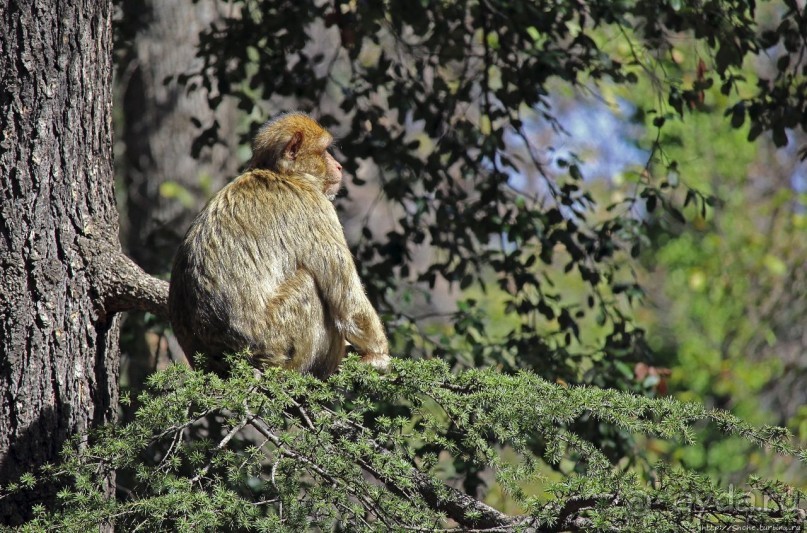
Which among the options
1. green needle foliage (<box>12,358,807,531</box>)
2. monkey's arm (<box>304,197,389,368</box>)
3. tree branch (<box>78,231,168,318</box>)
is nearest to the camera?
green needle foliage (<box>12,358,807,531</box>)

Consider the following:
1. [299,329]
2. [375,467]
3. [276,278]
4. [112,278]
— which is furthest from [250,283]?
[375,467]

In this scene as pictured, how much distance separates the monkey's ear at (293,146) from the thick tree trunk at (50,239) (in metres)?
1.05

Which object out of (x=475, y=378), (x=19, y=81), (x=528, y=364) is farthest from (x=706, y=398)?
(x=19, y=81)

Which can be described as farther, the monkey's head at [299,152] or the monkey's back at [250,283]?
the monkey's head at [299,152]

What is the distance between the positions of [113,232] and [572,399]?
2.10 metres

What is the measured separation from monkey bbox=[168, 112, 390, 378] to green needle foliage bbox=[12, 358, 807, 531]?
2.66 feet

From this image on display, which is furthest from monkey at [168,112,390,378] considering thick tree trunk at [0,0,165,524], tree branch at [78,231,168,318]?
thick tree trunk at [0,0,165,524]

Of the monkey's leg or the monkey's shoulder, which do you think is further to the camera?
the monkey's shoulder

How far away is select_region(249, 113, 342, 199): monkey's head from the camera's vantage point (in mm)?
4730

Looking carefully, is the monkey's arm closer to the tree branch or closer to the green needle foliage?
the tree branch

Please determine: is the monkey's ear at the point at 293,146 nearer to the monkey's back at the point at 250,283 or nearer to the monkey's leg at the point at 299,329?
the monkey's back at the point at 250,283

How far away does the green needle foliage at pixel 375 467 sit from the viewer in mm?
2775

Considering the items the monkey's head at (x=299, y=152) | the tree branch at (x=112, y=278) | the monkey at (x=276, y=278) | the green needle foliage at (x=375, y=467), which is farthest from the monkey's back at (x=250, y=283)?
the green needle foliage at (x=375, y=467)

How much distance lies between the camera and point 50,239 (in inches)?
147
